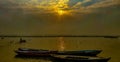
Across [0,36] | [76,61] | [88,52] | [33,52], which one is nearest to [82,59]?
[76,61]

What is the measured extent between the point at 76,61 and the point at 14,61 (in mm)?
8891

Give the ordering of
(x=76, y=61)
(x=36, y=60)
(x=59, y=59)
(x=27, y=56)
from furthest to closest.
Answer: (x=27, y=56) → (x=36, y=60) → (x=59, y=59) → (x=76, y=61)

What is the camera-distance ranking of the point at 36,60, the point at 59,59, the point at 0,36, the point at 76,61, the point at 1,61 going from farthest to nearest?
the point at 0,36 < the point at 36,60 < the point at 1,61 < the point at 59,59 < the point at 76,61

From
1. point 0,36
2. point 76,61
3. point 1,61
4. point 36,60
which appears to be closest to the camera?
point 76,61

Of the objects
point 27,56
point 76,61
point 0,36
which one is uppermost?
point 0,36

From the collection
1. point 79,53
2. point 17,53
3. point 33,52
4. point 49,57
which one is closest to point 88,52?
point 79,53

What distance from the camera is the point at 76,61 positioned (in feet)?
92.2

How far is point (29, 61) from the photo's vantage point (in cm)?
3366

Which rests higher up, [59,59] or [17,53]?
[17,53]

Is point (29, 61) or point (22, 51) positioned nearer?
point (29, 61)

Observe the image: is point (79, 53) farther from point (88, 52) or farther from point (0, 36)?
point (0, 36)

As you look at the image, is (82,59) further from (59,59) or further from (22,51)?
(22,51)

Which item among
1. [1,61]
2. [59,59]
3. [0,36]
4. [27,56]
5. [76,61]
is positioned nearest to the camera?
[76,61]

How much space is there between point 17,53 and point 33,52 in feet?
10.6
